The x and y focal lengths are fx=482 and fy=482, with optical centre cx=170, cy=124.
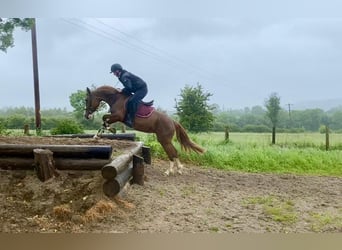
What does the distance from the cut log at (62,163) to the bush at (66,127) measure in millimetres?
245

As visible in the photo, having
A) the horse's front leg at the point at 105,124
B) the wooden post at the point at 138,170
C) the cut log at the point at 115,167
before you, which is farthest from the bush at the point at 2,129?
the wooden post at the point at 138,170

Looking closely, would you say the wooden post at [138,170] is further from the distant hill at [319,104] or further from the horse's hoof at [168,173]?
the distant hill at [319,104]

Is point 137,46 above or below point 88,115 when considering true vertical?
above

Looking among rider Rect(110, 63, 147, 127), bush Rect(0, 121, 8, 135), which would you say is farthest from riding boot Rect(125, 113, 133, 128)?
bush Rect(0, 121, 8, 135)

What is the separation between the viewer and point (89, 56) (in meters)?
3.06

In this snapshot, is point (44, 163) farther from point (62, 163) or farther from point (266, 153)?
point (266, 153)

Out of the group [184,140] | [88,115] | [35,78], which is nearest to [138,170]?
[184,140]

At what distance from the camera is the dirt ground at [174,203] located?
277cm

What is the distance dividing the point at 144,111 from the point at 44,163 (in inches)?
27.0

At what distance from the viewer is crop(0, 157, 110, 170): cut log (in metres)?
2.91

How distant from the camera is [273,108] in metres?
3.06

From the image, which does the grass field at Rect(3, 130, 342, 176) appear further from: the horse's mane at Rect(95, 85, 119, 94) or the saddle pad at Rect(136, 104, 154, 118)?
the horse's mane at Rect(95, 85, 119, 94)

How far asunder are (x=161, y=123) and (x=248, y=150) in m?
0.59

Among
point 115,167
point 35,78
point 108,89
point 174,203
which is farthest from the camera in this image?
point 35,78
